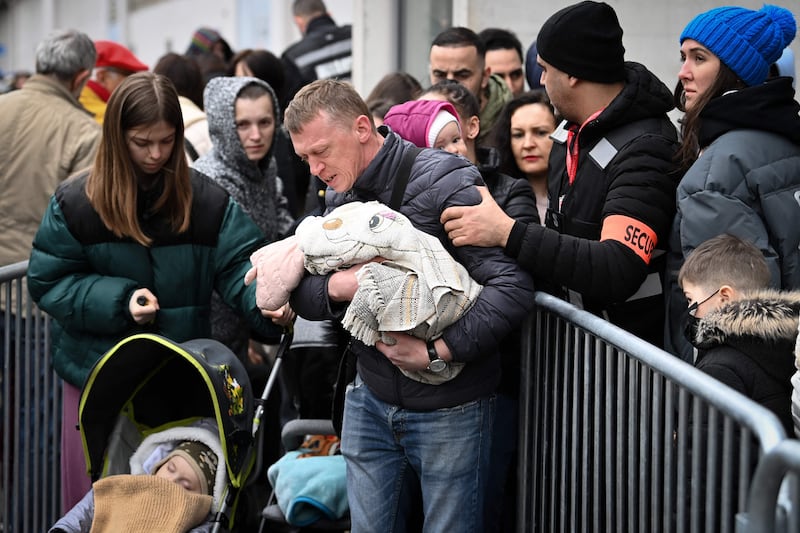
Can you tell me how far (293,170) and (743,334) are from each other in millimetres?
3858

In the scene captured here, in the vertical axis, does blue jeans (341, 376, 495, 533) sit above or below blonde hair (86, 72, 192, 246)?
below

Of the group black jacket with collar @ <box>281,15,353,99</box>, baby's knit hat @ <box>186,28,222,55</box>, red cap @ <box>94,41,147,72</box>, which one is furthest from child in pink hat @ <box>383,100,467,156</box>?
baby's knit hat @ <box>186,28,222,55</box>

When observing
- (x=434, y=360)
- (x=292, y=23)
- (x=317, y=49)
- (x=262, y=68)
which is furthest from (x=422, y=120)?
(x=292, y=23)

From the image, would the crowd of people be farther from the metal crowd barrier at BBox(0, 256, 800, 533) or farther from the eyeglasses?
the metal crowd barrier at BBox(0, 256, 800, 533)

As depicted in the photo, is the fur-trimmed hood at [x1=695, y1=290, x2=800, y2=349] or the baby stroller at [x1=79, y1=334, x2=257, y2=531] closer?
the fur-trimmed hood at [x1=695, y1=290, x2=800, y2=349]

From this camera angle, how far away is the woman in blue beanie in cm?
333

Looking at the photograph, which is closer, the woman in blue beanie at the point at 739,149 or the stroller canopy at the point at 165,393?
the woman in blue beanie at the point at 739,149

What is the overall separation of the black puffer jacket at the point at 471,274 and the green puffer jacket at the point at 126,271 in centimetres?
103

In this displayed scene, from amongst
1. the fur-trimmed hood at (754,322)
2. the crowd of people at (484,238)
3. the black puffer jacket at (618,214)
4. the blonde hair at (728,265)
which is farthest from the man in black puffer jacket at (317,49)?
the fur-trimmed hood at (754,322)

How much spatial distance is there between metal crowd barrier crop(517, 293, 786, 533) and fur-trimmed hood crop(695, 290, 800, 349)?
19cm

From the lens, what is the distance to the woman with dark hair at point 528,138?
15.2ft

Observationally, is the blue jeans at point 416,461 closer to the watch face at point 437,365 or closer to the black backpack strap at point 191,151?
the watch face at point 437,365

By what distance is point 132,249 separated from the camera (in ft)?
14.2

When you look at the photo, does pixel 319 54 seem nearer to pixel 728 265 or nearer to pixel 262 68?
pixel 262 68
